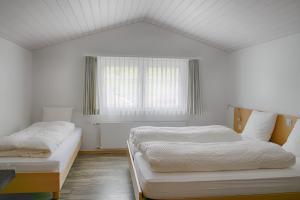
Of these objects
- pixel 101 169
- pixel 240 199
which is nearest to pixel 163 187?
pixel 240 199

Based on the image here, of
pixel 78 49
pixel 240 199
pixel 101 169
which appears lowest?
pixel 101 169

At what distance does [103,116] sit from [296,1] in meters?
3.68

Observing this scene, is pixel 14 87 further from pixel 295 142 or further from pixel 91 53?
pixel 295 142

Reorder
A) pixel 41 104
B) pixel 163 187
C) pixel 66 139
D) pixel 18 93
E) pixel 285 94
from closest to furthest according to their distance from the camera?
pixel 163 187
pixel 285 94
pixel 66 139
pixel 18 93
pixel 41 104

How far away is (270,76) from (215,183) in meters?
2.37

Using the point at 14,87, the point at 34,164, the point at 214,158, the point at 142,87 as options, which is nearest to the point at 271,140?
the point at 214,158

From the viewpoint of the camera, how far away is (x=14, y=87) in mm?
4035

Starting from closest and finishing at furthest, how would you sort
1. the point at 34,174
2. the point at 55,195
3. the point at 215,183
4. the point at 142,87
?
the point at 215,183 < the point at 34,174 < the point at 55,195 < the point at 142,87

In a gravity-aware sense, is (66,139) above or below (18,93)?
below

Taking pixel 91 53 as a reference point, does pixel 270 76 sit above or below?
below

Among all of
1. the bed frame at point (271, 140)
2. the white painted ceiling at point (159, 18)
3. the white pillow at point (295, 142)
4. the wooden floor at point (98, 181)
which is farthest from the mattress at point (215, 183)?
the white painted ceiling at point (159, 18)

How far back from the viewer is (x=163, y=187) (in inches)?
85.1

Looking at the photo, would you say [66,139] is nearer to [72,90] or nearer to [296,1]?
[72,90]

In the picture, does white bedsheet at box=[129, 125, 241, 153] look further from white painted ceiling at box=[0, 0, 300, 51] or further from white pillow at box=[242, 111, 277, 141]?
white painted ceiling at box=[0, 0, 300, 51]
